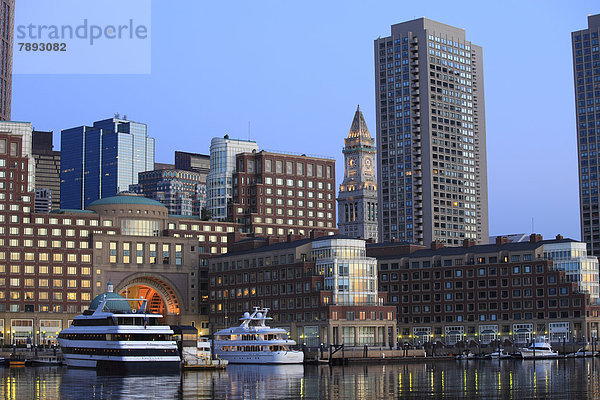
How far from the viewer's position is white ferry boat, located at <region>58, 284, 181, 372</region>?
521ft

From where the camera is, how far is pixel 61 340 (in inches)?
7283

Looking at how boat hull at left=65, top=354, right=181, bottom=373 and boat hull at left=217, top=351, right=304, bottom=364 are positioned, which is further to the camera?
boat hull at left=217, top=351, right=304, bottom=364

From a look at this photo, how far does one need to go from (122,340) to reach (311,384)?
126 ft

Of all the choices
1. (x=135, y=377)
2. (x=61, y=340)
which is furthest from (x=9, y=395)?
(x=61, y=340)

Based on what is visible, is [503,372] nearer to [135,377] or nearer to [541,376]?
[541,376]

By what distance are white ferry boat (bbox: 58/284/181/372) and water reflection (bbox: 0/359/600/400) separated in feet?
12.0

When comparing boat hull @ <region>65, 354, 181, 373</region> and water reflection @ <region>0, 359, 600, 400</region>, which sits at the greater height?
boat hull @ <region>65, 354, 181, 373</region>

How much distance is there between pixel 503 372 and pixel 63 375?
70.9 meters

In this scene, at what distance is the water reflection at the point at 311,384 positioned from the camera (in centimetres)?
11556

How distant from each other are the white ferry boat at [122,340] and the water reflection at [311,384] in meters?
3.66

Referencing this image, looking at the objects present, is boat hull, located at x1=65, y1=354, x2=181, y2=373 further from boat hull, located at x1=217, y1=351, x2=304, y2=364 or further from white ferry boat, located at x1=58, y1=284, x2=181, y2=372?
boat hull, located at x1=217, y1=351, x2=304, y2=364

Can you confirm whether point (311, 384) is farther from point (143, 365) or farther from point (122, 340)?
point (122, 340)

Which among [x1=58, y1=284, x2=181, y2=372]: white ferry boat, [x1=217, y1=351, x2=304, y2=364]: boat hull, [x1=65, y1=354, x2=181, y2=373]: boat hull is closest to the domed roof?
[x1=58, y1=284, x2=181, y2=372]: white ferry boat

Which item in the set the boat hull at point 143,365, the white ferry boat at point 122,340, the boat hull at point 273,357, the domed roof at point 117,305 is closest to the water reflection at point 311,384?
the boat hull at point 143,365
